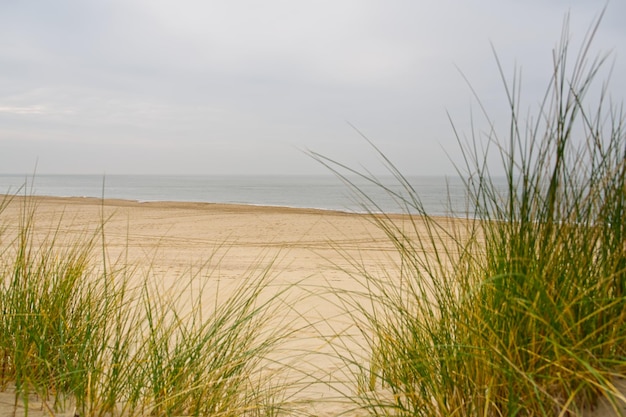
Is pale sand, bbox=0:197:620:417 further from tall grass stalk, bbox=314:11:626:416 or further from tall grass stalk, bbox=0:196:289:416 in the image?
tall grass stalk, bbox=314:11:626:416

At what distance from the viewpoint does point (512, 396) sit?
1.62 m

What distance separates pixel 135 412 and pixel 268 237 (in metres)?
9.58

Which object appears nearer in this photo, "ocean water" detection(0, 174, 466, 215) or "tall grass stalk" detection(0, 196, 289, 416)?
"tall grass stalk" detection(0, 196, 289, 416)

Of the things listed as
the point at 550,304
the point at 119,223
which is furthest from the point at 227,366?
the point at 119,223

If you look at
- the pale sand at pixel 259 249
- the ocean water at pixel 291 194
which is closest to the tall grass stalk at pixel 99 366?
the pale sand at pixel 259 249

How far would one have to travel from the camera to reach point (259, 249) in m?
9.76

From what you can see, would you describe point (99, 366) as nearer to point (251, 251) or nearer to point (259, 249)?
point (251, 251)

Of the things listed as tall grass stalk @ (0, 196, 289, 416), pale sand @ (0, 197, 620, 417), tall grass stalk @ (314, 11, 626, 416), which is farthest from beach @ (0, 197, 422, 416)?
tall grass stalk @ (314, 11, 626, 416)

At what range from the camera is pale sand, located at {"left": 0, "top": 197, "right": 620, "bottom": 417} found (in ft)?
14.4

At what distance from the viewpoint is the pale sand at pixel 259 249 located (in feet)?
14.4

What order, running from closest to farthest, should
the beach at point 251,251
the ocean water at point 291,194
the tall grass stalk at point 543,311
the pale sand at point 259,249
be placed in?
the tall grass stalk at point 543,311 < the beach at point 251,251 < the pale sand at point 259,249 < the ocean water at point 291,194

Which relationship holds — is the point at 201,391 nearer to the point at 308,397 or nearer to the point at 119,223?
the point at 308,397

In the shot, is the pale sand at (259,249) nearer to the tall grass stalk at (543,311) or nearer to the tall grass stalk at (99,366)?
the tall grass stalk at (99,366)

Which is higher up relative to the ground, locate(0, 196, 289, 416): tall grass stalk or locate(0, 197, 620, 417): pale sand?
locate(0, 196, 289, 416): tall grass stalk
